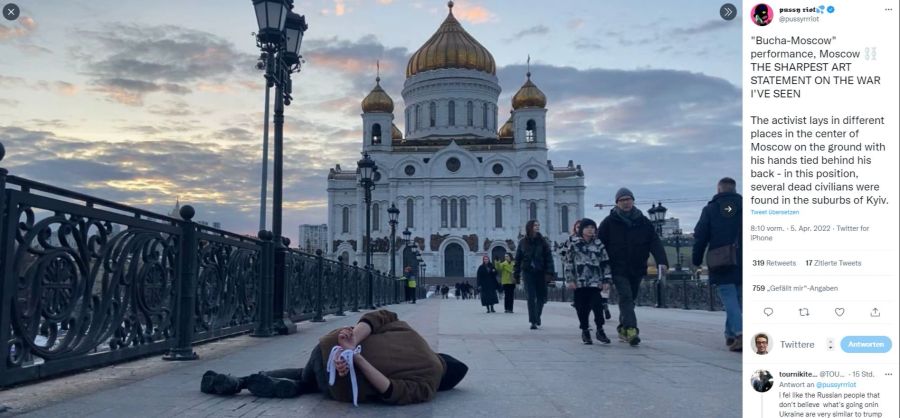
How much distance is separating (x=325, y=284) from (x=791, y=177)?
469 inches

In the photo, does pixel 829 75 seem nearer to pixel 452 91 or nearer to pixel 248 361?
pixel 248 361

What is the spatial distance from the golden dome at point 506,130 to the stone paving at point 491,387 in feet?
258

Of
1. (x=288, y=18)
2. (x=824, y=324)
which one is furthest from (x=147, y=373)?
(x=288, y=18)

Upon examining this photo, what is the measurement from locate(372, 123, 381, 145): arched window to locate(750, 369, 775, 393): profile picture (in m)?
79.2

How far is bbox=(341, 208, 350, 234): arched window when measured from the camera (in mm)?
82000

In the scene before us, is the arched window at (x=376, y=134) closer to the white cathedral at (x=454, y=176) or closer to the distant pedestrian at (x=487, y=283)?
the white cathedral at (x=454, y=176)

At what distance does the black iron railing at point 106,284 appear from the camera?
173 inches

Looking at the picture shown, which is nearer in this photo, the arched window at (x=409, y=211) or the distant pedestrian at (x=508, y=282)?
the distant pedestrian at (x=508, y=282)

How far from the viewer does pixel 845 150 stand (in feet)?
9.45

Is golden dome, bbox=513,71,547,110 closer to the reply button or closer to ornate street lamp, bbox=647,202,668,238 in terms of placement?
ornate street lamp, bbox=647,202,668,238

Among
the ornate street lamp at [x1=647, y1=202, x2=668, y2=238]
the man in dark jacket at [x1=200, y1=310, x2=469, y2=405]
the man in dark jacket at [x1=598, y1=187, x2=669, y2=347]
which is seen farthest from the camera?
the ornate street lamp at [x1=647, y1=202, x2=668, y2=238]

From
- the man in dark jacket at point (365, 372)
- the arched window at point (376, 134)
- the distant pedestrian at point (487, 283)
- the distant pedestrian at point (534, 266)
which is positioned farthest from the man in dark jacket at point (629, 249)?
the arched window at point (376, 134)

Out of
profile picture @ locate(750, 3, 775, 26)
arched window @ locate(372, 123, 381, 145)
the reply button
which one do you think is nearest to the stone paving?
the reply button

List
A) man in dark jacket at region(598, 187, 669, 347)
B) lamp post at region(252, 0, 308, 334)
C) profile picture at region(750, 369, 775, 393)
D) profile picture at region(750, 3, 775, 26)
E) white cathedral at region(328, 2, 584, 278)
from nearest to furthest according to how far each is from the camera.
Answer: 1. profile picture at region(750, 369, 775, 393)
2. profile picture at region(750, 3, 775, 26)
3. man in dark jacket at region(598, 187, 669, 347)
4. lamp post at region(252, 0, 308, 334)
5. white cathedral at region(328, 2, 584, 278)
